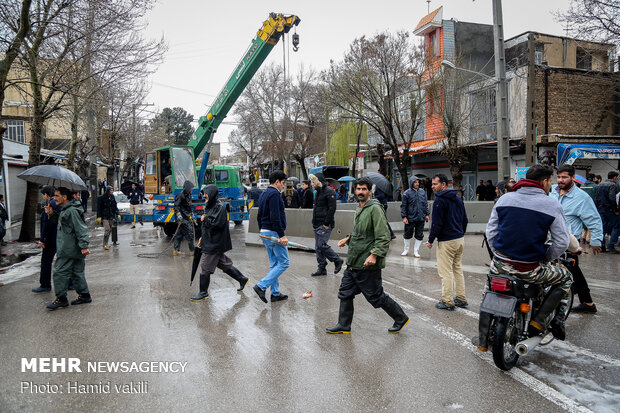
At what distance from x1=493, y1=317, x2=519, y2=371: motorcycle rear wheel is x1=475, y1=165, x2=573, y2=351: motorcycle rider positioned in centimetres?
18

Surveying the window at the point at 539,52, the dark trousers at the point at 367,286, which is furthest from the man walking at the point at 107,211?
the window at the point at 539,52

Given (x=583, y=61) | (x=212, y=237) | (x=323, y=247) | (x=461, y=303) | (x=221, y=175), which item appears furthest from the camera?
(x=583, y=61)

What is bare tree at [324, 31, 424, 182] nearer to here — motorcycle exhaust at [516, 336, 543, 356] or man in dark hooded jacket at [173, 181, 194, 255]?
man in dark hooded jacket at [173, 181, 194, 255]

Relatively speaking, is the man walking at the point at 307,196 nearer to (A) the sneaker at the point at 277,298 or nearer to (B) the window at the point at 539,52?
(A) the sneaker at the point at 277,298

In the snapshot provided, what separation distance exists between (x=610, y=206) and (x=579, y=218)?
640 centimetres

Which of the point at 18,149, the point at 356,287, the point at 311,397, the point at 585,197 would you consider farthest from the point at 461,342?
the point at 18,149

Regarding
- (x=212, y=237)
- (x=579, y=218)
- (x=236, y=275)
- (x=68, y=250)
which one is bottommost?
(x=236, y=275)

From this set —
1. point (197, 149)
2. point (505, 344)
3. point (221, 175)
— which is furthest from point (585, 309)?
point (221, 175)

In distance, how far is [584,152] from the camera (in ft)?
67.1

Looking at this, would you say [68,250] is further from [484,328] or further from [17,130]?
[17,130]

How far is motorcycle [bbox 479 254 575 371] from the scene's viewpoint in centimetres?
388

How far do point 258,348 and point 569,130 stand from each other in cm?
2207

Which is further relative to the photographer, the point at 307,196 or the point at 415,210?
the point at 307,196

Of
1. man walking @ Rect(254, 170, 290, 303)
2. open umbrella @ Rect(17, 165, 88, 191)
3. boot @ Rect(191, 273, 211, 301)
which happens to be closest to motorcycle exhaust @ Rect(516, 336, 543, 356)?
man walking @ Rect(254, 170, 290, 303)
